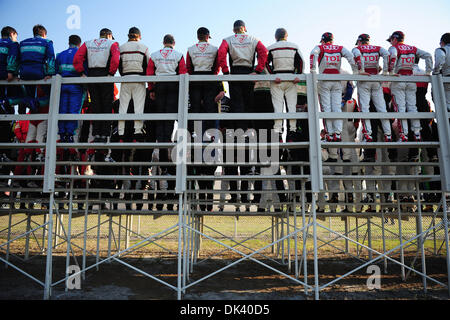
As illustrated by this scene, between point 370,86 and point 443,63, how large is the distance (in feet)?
4.84

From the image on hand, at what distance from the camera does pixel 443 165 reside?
16.0 feet

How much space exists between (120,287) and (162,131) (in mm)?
3780

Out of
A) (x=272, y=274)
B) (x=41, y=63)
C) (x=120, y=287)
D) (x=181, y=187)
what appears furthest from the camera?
(x=272, y=274)

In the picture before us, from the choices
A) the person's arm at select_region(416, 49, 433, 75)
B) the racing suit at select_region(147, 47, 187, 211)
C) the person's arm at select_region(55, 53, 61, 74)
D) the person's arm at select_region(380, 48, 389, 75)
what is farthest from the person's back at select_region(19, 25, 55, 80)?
the person's arm at select_region(416, 49, 433, 75)

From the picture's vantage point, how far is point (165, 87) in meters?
5.46

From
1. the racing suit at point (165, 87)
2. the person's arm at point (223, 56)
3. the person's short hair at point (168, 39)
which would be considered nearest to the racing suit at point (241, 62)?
the person's arm at point (223, 56)

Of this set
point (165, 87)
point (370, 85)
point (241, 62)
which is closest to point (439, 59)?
point (370, 85)

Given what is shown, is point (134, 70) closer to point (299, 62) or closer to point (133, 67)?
point (133, 67)

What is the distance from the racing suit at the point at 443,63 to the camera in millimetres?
5508

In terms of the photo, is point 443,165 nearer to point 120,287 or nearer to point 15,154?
point 120,287

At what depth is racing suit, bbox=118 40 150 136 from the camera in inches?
208

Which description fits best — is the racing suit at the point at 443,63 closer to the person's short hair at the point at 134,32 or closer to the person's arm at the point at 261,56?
the person's arm at the point at 261,56

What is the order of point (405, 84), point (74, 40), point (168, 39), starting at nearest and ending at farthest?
point (405, 84) < point (168, 39) < point (74, 40)
